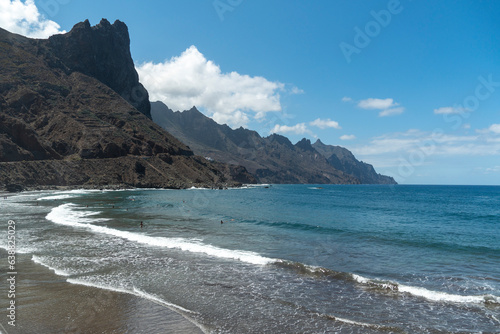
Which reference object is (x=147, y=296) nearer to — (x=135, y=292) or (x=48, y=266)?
(x=135, y=292)

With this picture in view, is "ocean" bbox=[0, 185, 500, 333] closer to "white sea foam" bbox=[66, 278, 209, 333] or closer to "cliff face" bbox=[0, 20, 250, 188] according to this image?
"white sea foam" bbox=[66, 278, 209, 333]

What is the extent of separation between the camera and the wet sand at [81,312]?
873 cm

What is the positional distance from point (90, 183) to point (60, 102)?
51724 mm

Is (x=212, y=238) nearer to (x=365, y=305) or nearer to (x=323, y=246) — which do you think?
(x=323, y=246)

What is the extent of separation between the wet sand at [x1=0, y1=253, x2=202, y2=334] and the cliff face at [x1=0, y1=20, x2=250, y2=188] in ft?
288

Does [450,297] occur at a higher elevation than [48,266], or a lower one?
higher

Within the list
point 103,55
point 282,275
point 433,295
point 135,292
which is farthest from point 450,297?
point 103,55

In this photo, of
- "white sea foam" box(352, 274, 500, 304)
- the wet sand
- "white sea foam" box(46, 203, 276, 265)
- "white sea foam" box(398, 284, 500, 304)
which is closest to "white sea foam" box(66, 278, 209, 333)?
the wet sand

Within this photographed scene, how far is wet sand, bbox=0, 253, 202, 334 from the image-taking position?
28.6 ft

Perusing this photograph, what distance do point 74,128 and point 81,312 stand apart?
126635 millimetres

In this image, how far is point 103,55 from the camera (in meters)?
177

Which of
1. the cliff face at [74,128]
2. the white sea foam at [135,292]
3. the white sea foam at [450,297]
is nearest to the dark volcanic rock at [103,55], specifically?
the cliff face at [74,128]

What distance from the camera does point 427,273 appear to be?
16.0 metres

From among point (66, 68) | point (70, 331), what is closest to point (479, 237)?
point (70, 331)
